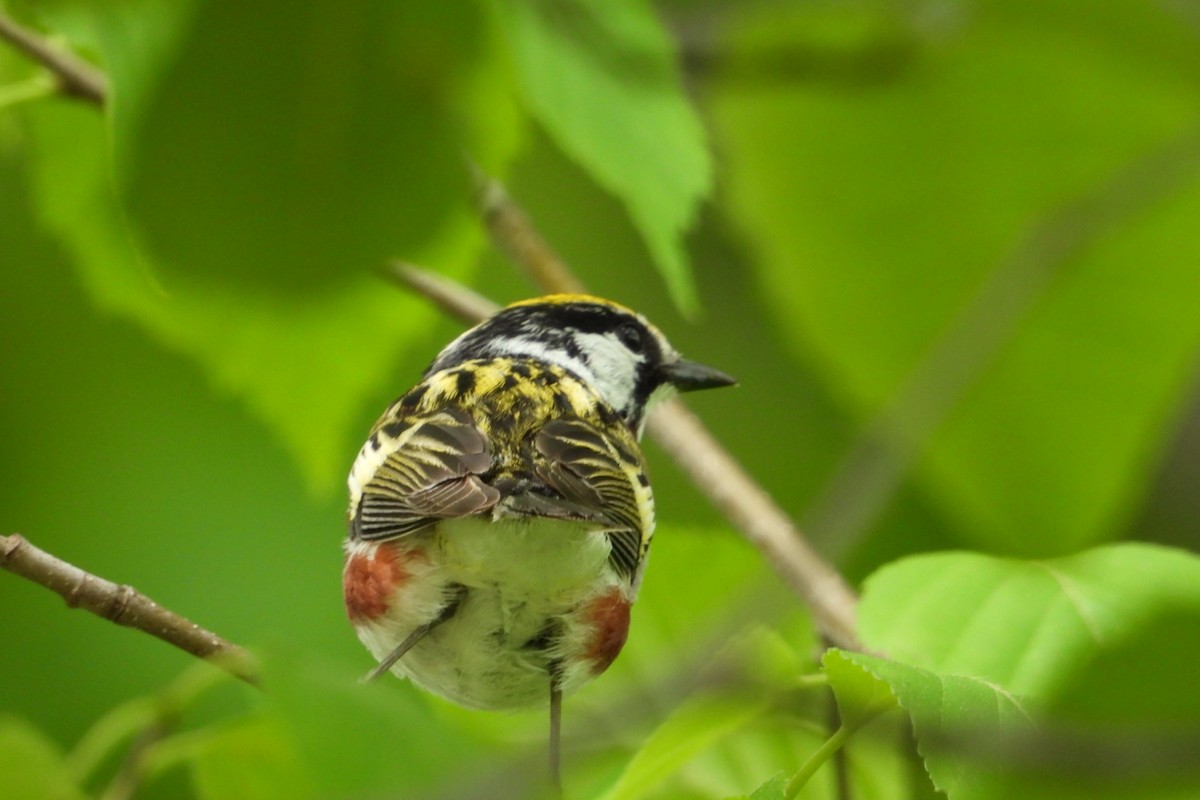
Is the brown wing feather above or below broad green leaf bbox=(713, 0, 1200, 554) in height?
below

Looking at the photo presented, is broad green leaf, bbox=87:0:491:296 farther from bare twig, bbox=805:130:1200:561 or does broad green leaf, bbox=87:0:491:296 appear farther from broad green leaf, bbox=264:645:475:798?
bare twig, bbox=805:130:1200:561

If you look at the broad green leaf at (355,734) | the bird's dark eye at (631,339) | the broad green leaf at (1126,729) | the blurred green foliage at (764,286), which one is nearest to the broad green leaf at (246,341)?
the blurred green foliage at (764,286)

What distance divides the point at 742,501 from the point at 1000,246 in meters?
0.51

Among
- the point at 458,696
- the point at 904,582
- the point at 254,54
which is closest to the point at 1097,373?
the point at 904,582

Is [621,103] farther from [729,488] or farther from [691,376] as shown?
[691,376]

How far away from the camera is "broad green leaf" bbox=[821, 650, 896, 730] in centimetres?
98

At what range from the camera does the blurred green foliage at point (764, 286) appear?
1.78ft

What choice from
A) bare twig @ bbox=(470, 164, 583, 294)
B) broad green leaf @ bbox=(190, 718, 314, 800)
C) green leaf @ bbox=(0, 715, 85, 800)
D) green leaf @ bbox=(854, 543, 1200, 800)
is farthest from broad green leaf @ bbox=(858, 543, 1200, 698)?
bare twig @ bbox=(470, 164, 583, 294)

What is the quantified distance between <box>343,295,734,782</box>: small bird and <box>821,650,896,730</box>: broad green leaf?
1.65 ft

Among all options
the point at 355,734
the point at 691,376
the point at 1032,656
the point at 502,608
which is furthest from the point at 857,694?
the point at 691,376

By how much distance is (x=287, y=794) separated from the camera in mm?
543

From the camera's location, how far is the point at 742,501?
6.35 feet

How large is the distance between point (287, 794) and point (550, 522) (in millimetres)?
1060

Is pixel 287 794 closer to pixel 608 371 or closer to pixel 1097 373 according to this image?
pixel 1097 373
